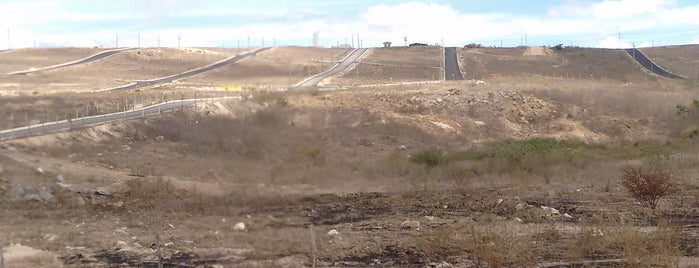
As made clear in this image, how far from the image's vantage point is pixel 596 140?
106ft

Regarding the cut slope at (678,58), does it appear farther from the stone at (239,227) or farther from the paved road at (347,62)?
the stone at (239,227)

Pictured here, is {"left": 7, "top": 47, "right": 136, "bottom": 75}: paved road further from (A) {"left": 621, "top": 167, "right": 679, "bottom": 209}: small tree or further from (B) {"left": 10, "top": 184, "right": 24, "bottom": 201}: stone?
(A) {"left": 621, "top": 167, "right": 679, "bottom": 209}: small tree

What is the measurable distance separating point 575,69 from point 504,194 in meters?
55.1

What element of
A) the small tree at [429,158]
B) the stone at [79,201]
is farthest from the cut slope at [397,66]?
the stone at [79,201]

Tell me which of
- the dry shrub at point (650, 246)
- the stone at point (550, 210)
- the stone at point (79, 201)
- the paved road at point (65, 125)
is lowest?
the stone at point (550, 210)

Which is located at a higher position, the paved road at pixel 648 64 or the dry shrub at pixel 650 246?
the paved road at pixel 648 64

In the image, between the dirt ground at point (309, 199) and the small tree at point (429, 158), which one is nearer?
the dirt ground at point (309, 199)

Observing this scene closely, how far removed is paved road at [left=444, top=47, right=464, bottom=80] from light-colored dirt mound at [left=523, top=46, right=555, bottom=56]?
9629 millimetres

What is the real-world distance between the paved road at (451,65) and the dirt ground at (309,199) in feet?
119

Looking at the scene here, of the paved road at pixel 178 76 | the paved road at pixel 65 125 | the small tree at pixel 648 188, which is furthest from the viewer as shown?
the paved road at pixel 178 76

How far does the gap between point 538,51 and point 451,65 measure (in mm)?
19476

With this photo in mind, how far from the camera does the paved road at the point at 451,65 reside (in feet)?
200

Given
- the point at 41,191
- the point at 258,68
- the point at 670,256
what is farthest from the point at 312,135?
the point at 258,68

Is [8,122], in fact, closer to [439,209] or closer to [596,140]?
[439,209]
